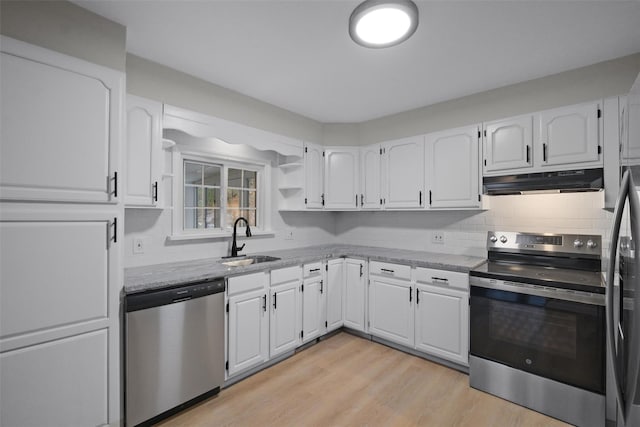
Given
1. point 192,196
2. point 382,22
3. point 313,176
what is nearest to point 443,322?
point 313,176

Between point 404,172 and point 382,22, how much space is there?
5.86 feet

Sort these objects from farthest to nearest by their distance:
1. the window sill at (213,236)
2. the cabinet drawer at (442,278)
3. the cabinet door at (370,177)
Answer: the cabinet door at (370,177)
the window sill at (213,236)
the cabinet drawer at (442,278)

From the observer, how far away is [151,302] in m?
1.87

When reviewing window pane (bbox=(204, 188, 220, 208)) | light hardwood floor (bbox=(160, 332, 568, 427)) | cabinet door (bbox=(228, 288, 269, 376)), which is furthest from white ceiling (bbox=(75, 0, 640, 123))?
light hardwood floor (bbox=(160, 332, 568, 427))

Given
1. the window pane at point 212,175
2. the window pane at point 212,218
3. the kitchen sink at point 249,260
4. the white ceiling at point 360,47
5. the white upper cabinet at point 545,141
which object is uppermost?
the white ceiling at point 360,47

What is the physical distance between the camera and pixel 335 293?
128 inches

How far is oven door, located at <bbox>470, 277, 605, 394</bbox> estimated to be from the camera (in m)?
1.90

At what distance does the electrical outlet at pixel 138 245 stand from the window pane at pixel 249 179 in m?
1.21

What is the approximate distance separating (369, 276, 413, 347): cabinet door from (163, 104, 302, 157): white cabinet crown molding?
1665 mm

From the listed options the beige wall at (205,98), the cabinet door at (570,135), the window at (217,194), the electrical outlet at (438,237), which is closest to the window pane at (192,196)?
the window at (217,194)

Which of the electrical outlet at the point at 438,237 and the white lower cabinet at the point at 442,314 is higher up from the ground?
the electrical outlet at the point at 438,237

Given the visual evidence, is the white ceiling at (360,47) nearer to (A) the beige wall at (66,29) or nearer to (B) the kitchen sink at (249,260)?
(A) the beige wall at (66,29)

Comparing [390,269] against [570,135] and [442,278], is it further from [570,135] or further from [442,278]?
[570,135]

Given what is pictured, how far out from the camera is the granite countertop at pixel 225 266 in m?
1.94
